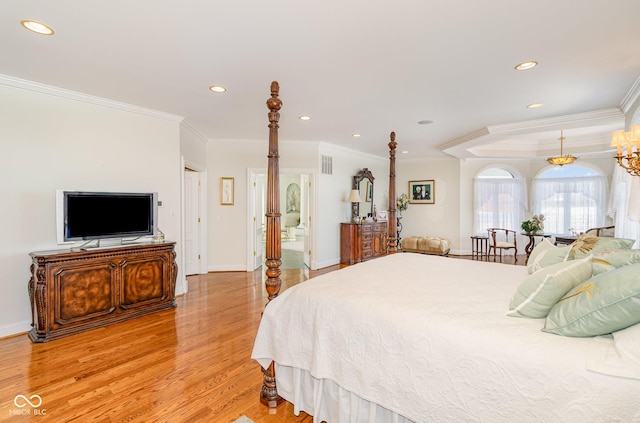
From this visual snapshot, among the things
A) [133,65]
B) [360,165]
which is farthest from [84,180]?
[360,165]

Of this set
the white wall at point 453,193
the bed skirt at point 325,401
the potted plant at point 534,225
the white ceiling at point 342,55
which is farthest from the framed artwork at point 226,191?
the potted plant at point 534,225

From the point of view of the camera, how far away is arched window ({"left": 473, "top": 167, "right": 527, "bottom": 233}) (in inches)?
295

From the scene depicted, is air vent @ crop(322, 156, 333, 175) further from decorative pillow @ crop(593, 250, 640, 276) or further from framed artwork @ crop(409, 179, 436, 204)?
decorative pillow @ crop(593, 250, 640, 276)

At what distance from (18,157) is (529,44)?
4795 millimetres

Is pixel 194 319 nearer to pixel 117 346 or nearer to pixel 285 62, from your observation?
pixel 117 346

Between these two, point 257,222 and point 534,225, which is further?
point 534,225

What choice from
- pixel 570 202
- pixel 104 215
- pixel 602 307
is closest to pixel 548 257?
pixel 602 307

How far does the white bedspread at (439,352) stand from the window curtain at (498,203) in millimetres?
6111

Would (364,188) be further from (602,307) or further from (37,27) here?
(602,307)

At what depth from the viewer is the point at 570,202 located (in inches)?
275

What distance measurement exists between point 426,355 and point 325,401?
765mm

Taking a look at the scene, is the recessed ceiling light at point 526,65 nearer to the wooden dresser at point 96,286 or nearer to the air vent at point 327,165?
the air vent at point 327,165

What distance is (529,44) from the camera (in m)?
2.37

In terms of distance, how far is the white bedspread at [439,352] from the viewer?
1.07m
